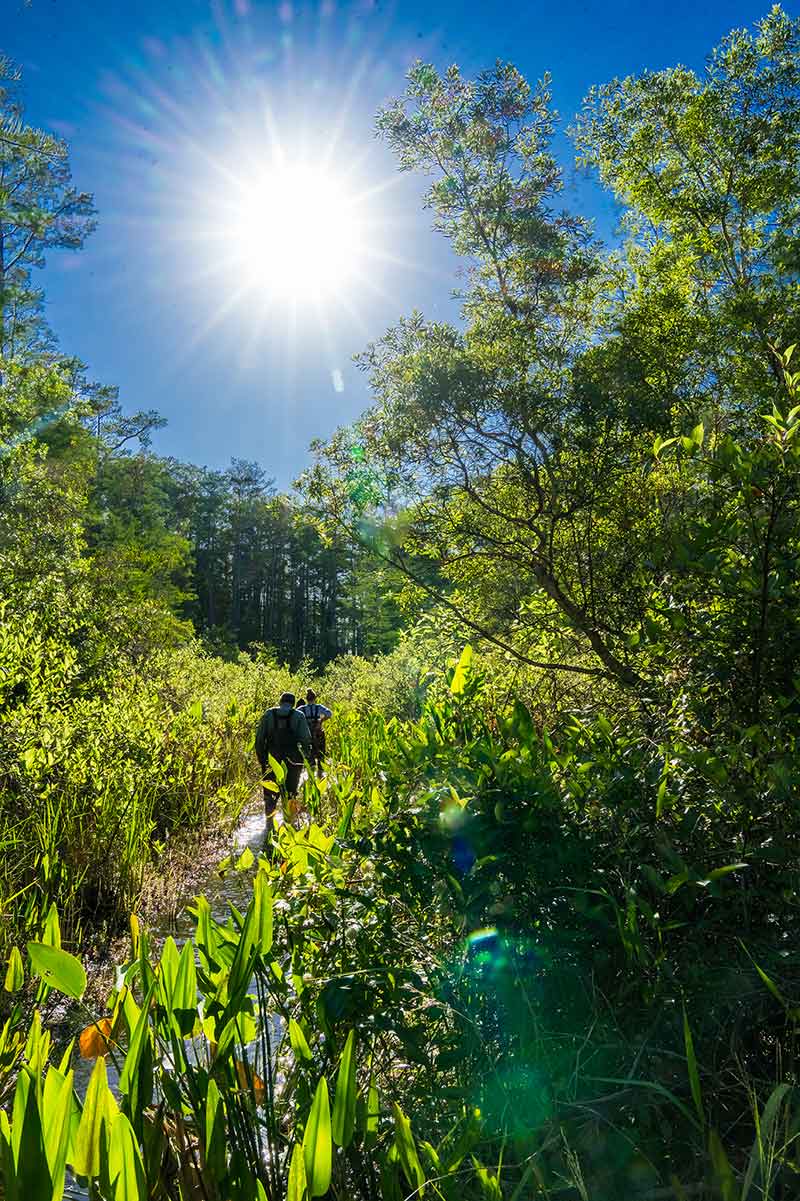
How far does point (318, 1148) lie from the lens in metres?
1.06

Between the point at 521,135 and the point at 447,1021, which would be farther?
the point at 521,135

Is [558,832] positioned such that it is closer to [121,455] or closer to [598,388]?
[598,388]

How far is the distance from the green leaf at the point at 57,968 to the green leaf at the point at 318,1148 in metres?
0.50

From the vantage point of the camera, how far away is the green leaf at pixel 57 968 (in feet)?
4.05

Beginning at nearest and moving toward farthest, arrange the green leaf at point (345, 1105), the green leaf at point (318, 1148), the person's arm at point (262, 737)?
the green leaf at point (318, 1148) < the green leaf at point (345, 1105) < the person's arm at point (262, 737)

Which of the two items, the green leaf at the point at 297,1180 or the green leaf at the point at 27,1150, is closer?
the green leaf at the point at 27,1150

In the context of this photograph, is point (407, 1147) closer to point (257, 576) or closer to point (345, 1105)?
point (345, 1105)

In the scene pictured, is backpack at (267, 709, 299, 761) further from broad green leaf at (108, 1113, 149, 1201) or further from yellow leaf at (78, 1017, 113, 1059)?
broad green leaf at (108, 1113, 149, 1201)

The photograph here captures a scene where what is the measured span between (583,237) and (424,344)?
2.45m

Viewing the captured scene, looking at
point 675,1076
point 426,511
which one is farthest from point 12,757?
point 675,1076

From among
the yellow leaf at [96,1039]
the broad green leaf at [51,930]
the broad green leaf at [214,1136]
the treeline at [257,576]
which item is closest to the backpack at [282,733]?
the yellow leaf at [96,1039]

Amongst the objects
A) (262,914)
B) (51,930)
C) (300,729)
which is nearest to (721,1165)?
(262,914)

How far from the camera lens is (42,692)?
17.7ft

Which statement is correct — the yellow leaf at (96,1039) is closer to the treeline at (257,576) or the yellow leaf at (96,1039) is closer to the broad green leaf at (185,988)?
the broad green leaf at (185,988)
